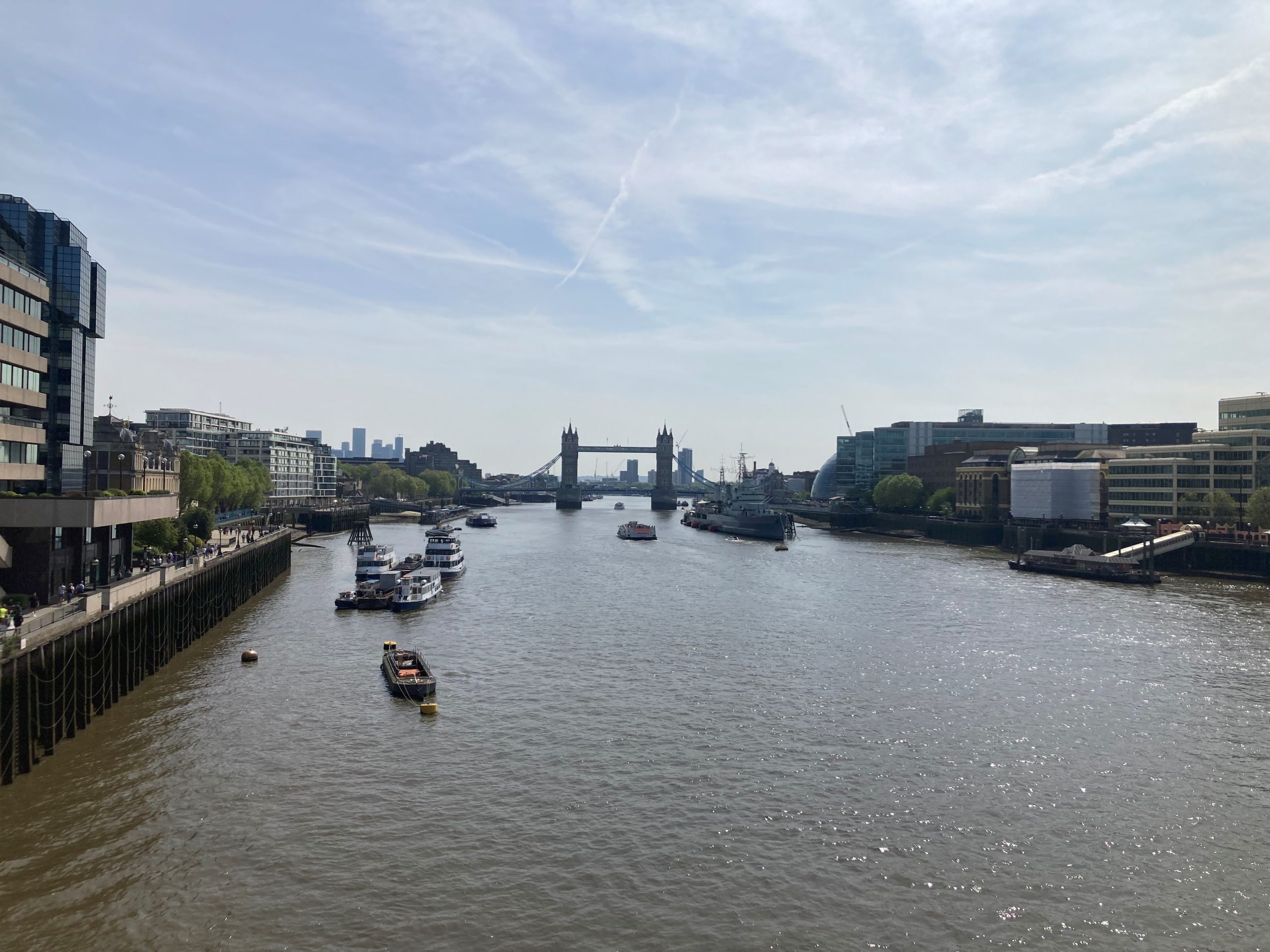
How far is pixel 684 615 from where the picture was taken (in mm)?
64500

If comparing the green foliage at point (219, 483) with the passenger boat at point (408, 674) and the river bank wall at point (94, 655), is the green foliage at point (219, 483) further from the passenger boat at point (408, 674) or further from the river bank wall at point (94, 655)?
the passenger boat at point (408, 674)

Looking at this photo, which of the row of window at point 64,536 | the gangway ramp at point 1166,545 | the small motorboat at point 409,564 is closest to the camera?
the row of window at point 64,536

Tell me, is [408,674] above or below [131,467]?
below

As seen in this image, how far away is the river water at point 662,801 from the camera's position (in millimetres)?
20578

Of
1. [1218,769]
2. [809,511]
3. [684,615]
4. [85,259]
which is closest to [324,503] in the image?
[809,511]

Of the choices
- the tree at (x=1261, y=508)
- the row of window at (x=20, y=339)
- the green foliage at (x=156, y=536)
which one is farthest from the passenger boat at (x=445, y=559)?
the tree at (x=1261, y=508)

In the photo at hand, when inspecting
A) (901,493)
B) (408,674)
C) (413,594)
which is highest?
(901,493)

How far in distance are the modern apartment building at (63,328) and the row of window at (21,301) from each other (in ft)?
35.5

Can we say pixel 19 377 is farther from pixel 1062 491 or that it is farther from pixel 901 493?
pixel 901 493

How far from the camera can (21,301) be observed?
49.4 metres

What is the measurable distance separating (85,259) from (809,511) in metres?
155

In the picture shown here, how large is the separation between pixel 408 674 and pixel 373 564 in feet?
137

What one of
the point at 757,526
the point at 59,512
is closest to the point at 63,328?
the point at 59,512

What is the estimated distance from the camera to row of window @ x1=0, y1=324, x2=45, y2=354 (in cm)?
4722
